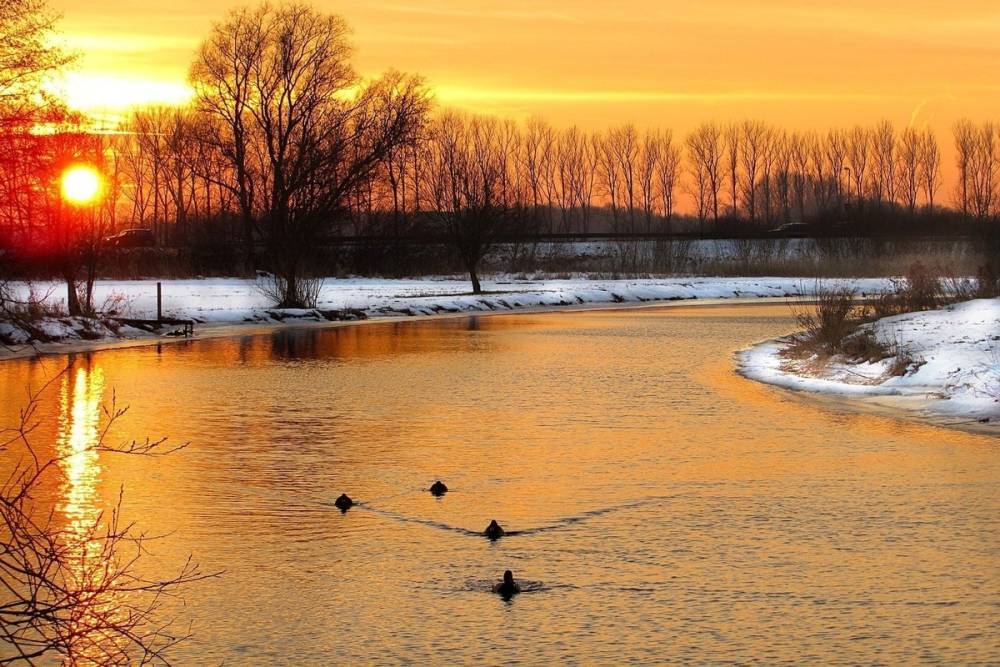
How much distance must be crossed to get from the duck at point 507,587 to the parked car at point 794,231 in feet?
359

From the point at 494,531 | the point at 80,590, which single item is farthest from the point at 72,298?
the point at 80,590

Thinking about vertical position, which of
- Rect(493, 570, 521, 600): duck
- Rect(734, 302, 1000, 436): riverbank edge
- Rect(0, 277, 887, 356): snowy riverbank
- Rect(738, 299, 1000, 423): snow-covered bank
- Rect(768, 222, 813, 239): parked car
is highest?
Rect(768, 222, 813, 239): parked car

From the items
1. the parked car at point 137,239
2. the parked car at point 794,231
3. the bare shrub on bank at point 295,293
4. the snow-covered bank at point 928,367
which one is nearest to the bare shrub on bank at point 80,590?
the snow-covered bank at point 928,367

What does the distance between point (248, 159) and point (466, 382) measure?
4308 cm

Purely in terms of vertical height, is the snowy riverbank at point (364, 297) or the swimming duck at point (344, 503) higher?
the snowy riverbank at point (364, 297)

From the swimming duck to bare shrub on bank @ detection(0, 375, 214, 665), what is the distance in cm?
180

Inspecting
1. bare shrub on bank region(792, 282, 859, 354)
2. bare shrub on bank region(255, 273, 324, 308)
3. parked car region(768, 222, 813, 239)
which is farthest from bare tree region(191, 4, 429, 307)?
parked car region(768, 222, 813, 239)

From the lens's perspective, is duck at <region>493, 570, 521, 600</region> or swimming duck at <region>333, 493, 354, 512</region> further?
→ swimming duck at <region>333, 493, 354, 512</region>

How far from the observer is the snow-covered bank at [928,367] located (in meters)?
18.2

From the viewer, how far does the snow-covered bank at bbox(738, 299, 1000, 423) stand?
1823cm

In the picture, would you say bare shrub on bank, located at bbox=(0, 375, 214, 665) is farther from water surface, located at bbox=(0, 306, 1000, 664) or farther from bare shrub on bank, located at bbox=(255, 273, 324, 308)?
bare shrub on bank, located at bbox=(255, 273, 324, 308)

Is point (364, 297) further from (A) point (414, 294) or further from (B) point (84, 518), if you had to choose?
(B) point (84, 518)

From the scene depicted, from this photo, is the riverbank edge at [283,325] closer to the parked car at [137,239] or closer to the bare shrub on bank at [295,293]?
the bare shrub on bank at [295,293]

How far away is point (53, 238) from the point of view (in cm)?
2802
